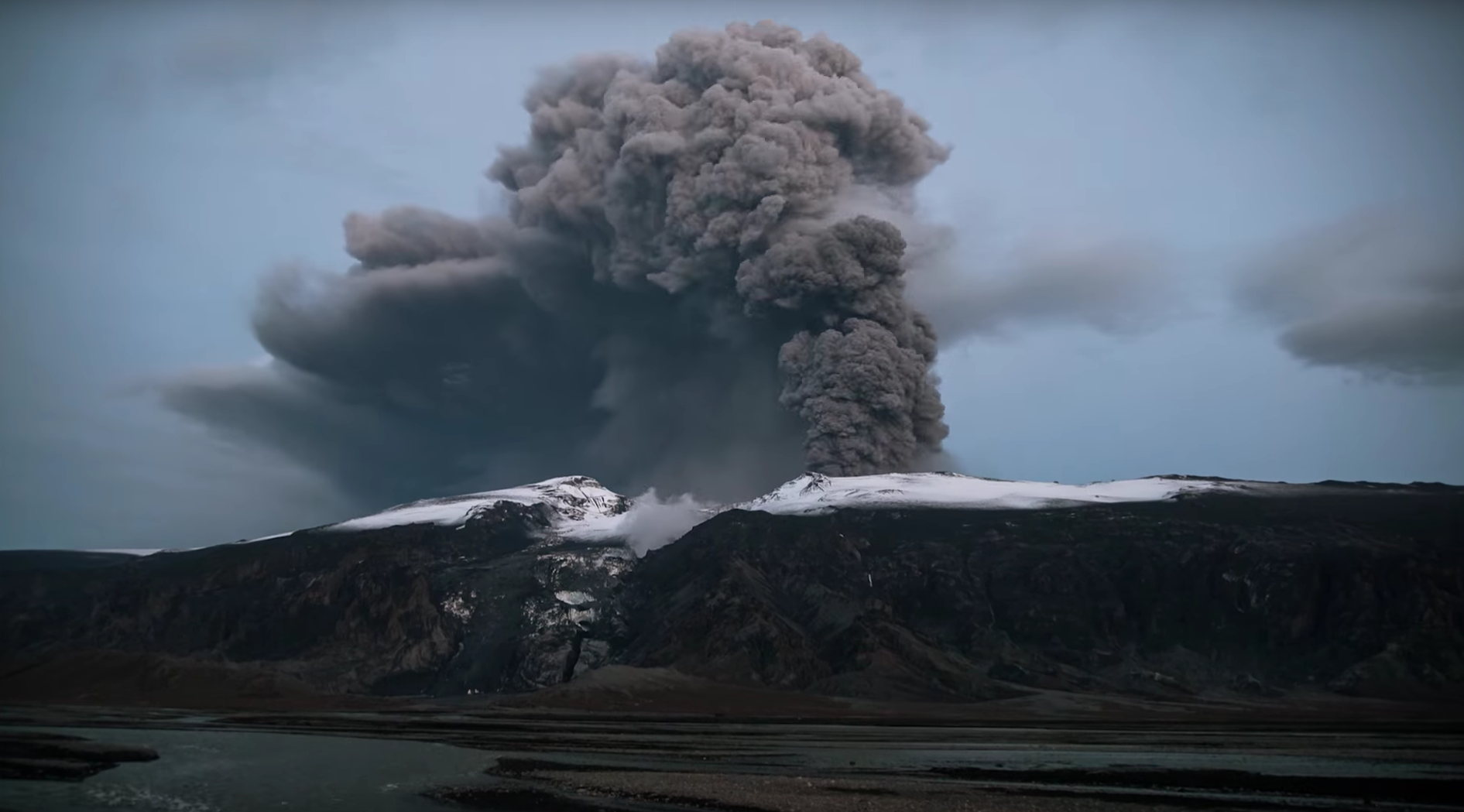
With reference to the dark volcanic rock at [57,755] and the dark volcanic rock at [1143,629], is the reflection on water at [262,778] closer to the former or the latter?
the dark volcanic rock at [57,755]

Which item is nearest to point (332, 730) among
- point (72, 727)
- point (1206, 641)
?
point (72, 727)

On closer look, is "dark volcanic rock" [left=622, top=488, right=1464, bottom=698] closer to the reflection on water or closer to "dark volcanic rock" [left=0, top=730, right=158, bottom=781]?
the reflection on water

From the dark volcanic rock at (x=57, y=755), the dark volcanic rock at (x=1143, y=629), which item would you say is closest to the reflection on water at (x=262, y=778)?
the dark volcanic rock at (x=57, y=755)

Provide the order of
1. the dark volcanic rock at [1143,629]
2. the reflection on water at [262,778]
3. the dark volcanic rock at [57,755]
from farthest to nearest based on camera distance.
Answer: the dark volcanic rock at [1143,629] < the dark volcanic rock at [57,755] < the reflection on water at [262,778]

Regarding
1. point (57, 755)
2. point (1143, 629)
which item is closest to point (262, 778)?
point (57, 755)

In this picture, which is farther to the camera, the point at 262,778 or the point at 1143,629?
the point at 1143,629

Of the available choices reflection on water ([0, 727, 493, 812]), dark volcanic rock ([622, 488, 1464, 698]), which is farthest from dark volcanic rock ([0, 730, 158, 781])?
dark volcanic rock ([622, 488, 1464, 698])

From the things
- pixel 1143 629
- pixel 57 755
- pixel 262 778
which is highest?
pixel 57 755

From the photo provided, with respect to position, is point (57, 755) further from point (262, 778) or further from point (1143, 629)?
point (1143, 629)
